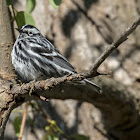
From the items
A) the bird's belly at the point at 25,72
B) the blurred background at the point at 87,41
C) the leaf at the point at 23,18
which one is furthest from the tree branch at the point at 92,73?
the blurred background at the point at 87,41

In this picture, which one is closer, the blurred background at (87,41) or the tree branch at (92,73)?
the tree branch at (92,73)

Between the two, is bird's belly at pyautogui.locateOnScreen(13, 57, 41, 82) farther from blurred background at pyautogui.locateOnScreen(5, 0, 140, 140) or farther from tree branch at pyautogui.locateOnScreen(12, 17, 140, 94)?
blurred background at pyautogui.locateOnScreen(5, 0, 140, 140)

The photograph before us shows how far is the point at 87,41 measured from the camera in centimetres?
395

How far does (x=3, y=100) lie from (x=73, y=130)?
1.70m

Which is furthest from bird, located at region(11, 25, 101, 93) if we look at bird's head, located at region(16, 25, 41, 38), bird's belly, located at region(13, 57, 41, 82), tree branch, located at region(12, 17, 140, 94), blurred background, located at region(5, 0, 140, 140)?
blurred background, located at region(5, 0, 140, 140)

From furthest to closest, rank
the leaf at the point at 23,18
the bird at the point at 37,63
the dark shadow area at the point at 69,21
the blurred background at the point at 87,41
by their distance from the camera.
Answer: the dark shadow area at the point at 69,21 → the blurred background at the point at 87,41 → the bird at the point at 37,63 → the leaf at the point at 23,18

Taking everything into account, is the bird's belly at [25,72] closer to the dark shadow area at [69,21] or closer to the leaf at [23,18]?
the leaf at [23,18]

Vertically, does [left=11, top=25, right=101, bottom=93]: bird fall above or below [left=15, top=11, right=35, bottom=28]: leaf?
below

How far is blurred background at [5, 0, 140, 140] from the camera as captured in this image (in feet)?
12.3

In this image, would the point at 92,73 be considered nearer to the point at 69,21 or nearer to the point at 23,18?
the point at 23,18

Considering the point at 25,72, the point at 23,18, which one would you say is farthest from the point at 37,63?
the point at 23,18

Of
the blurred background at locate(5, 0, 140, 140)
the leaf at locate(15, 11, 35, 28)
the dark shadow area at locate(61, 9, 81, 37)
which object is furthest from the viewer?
the dark shadow area at locate(61, 9, 81, 37)

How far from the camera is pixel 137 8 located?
4.16 meters

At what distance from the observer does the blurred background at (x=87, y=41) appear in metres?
3.75
